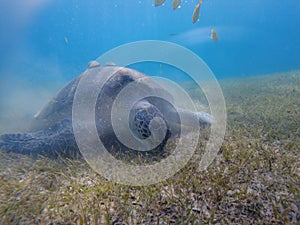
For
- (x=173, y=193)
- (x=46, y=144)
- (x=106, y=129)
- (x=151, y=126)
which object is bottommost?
(x=173, y=193)

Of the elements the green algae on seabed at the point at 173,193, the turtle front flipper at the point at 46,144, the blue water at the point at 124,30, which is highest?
the blue water at the point at 124,30

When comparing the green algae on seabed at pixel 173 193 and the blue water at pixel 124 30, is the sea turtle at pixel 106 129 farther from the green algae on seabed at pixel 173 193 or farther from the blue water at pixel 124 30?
the blue water at pixel 124 30

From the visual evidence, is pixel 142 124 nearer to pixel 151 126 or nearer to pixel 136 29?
pixel 151 126

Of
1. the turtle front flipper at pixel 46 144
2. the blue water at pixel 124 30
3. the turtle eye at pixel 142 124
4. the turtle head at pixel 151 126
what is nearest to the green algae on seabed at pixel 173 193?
the turtle front flipper at pixel 46 144

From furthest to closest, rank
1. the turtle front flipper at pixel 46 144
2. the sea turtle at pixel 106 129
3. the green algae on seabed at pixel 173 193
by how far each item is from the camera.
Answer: the turtle front flipper at pixel 46 144 → the sea turtle at pixel 106 129 → the green algae on seabed at pixel 173 193

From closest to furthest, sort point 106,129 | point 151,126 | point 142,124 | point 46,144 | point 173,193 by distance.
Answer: point 173,193
point 151,126
point 142,124
point 46,144
point 106,129

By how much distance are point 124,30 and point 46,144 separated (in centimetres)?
11343

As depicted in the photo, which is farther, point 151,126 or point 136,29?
point 136,29

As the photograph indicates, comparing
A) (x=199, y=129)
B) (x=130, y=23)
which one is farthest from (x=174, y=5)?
(x=130, y=23)

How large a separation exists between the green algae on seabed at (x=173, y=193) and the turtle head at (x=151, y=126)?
53 cm

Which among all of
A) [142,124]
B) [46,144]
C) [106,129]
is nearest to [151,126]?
[142,124]

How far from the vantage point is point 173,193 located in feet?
5.57

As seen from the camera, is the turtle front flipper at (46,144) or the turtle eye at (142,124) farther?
the turtle front flipper at (46,144)

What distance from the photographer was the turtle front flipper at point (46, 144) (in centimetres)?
272
